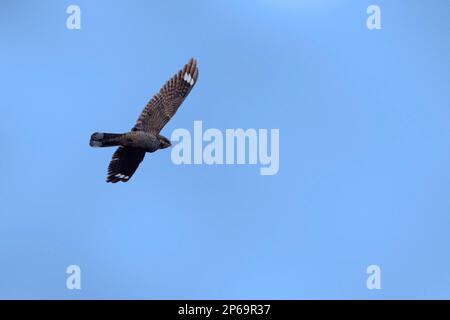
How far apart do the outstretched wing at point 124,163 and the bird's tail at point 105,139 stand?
7.0 inches

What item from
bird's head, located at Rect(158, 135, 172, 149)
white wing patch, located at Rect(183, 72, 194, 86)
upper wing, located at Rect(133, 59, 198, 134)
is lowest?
bird's head, located at Rect(158, 135, 172, 149)

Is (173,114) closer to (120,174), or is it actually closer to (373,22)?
(120,174)

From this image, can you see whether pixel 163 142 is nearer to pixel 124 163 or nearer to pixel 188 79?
pixel 124 163

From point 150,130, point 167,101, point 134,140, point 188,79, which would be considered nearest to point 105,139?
point 134,140

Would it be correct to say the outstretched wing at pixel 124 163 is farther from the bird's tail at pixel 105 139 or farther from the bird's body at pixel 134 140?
the bird's tail at pixel 105 139

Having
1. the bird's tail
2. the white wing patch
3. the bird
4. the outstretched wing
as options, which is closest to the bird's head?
the bird

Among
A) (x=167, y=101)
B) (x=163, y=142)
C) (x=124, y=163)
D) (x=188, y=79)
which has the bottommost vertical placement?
(x=124, y=163)

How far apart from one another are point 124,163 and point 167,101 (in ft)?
1.73

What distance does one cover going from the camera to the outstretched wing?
11.0 m

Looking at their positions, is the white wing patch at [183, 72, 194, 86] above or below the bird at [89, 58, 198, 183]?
above

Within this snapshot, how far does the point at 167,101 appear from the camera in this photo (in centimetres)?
1108

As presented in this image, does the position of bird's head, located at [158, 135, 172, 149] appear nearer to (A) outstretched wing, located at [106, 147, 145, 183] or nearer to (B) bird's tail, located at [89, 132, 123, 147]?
(A) outstretched wing, located at [106, 147, 145, 183]

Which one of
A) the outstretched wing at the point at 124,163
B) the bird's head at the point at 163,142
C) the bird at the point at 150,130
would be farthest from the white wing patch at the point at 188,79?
the outstretched wing at the point at 124,163
